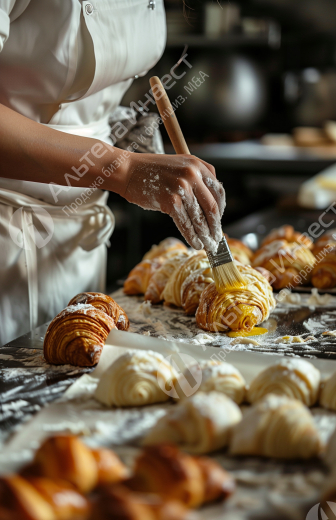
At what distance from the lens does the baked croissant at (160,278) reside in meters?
1.49

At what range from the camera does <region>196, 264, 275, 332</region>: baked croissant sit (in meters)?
1.22

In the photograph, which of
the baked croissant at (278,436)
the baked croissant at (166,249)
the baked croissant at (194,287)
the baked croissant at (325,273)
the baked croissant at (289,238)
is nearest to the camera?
the baked croissant at (278,436)

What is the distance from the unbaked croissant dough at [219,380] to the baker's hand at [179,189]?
1.21 ft

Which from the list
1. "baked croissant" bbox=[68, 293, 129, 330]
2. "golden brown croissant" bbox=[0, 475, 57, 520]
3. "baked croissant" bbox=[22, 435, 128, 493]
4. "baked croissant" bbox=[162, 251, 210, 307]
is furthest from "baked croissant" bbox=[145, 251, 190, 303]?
"golden brown croissant" bbox=[0, 475, 57, 520]

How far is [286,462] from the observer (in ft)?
2.24

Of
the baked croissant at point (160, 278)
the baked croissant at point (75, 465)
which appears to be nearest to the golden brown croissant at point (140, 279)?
the baked croissant at point (160, 278)

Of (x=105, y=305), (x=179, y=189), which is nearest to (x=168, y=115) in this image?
(x=179, y=189)

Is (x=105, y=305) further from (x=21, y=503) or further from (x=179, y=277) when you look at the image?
(x=21, y=503)

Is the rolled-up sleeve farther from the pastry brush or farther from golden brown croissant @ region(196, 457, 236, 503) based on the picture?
golden brown croissant @ region(196, 457, 236, 503)

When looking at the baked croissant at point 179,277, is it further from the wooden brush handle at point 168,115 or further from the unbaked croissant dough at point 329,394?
the unbaked croissant dough at point 329,394

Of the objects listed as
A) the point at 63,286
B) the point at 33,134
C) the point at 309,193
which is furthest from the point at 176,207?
the point at 309,193

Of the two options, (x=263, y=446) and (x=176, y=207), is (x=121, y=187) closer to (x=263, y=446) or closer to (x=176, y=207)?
(x=176, y=207)

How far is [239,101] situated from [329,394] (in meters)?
3.11

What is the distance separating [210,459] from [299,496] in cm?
13
